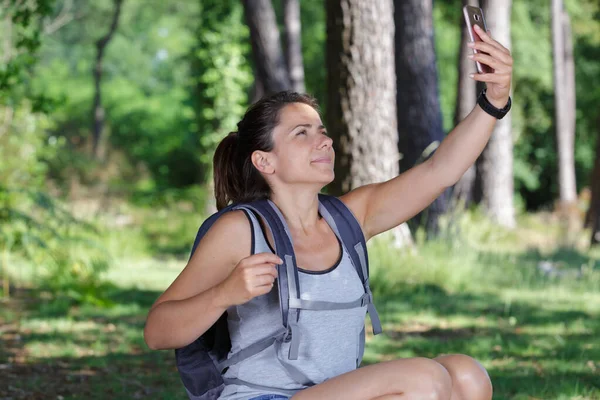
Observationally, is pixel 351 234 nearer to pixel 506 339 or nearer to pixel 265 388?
pixel 265 388

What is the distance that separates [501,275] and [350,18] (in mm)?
2802

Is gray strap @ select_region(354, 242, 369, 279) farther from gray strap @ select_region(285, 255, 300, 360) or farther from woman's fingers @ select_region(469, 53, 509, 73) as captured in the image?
woman's fingers @ select_region(469, 53, 509, 73)

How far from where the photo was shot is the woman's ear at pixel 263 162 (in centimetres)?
306

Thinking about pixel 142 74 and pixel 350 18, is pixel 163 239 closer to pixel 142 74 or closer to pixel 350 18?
pixel 350 18

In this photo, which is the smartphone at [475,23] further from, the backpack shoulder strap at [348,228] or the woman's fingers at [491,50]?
the backpack shoulder strap at [348,228]

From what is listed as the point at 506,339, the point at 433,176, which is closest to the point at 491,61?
the point at 433,176

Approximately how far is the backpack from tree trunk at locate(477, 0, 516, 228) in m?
10.7

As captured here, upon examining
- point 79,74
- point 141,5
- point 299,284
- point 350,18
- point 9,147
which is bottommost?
point 299,284

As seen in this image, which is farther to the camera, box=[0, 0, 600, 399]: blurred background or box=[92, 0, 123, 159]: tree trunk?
box=[92, 0, 123, 159]: tree trunk

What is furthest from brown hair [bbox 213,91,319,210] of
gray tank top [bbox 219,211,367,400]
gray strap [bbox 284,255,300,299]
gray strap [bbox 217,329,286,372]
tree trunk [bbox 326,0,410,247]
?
tree trunk [bbox 326,0,410,247]

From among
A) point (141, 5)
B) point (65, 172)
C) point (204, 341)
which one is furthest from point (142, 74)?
point (204, 341)

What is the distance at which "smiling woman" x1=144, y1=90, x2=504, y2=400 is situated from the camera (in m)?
2.66

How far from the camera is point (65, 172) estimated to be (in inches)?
801

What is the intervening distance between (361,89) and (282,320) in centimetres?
517
